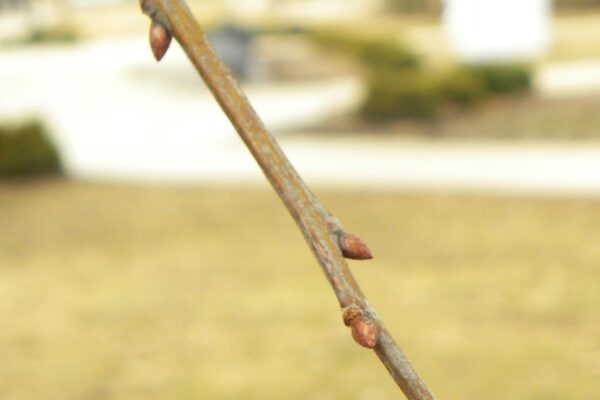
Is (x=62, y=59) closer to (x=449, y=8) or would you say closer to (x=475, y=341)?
(x=449, y=8)

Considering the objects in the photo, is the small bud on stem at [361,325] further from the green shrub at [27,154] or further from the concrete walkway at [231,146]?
the green shrub at [27,154]

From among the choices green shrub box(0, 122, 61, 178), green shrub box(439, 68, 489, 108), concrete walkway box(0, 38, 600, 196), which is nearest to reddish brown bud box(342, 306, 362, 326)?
concrete walkway box(0, 38, 600, 196)

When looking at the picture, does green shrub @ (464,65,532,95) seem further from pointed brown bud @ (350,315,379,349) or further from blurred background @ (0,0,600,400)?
pointed brown bud @ (350,315,379,349)

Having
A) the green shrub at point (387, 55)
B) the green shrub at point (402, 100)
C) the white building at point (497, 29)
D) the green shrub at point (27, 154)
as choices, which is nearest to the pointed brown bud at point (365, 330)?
the green shrub at point (27, 154)

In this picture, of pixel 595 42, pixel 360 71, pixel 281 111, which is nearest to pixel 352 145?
pixel 281 111

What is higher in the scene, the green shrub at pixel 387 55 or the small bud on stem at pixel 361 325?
the small bud on stem at pixel 361 325

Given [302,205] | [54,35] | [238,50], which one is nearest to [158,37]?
[302,205]

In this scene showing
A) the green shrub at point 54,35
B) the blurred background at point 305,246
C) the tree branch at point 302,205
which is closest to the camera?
the tree branch at point 302,205
